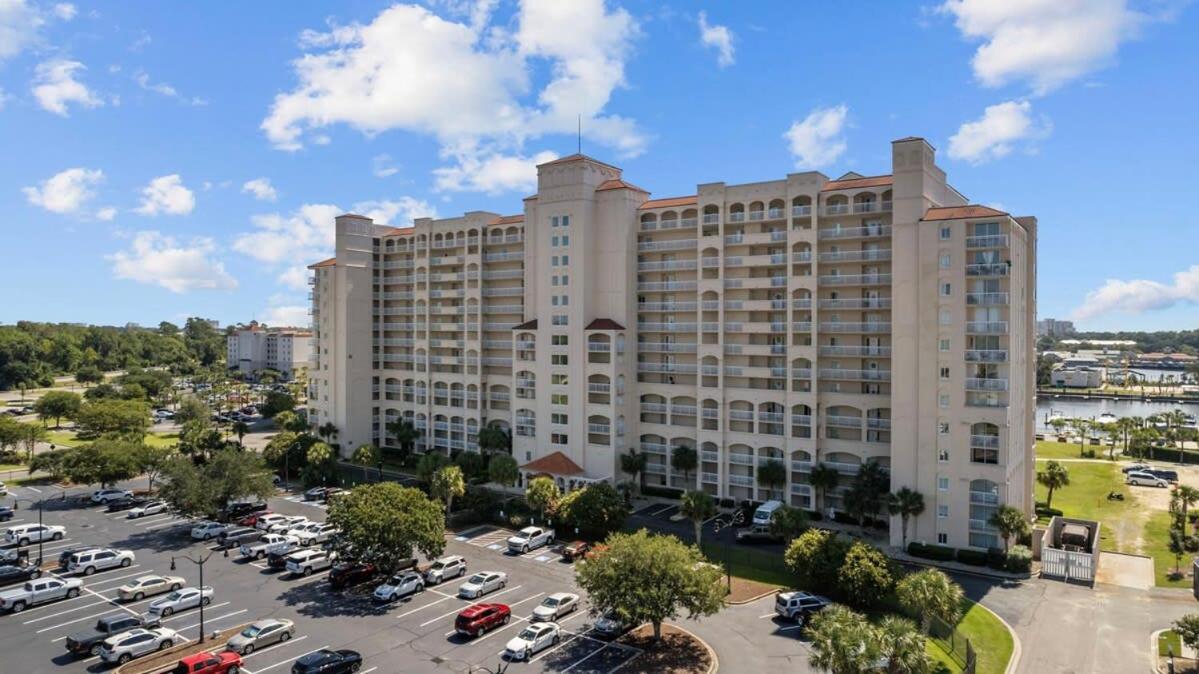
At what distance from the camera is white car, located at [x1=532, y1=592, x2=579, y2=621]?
45.9 m

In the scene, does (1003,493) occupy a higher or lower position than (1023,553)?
higher

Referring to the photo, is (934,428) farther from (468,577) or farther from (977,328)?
(468,577)

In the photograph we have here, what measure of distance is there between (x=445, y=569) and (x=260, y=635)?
14.3 m

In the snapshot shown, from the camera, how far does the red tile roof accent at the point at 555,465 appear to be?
77562mm

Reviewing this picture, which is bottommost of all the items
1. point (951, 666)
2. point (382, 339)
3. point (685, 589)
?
point (951, 666)

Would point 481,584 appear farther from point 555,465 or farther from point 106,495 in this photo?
point 106,495

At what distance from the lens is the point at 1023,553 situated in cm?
5575

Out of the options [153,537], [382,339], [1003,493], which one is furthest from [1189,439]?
[153,537]

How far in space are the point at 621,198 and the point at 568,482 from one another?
1254 inches

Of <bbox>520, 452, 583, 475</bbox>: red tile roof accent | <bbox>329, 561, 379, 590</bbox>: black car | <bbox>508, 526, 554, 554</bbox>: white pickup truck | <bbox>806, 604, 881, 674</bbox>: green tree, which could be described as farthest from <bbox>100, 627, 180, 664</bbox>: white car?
<bbox>520, 452, 583, 475</bbox>: red tile roof accent

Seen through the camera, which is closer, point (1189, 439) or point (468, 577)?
point (468, 577)

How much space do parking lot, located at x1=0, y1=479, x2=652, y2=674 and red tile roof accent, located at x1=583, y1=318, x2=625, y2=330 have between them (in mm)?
25999

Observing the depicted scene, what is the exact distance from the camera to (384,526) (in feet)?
162

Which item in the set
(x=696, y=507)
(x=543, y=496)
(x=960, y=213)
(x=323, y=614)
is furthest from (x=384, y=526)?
(x=960, y=213)
